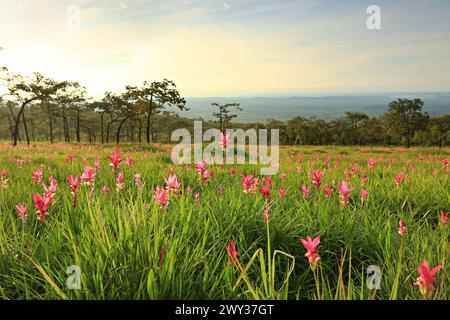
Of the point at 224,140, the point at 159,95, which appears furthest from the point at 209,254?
the point at 159,95

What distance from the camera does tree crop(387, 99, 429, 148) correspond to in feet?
299

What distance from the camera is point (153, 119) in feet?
303

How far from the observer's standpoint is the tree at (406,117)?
91.1m

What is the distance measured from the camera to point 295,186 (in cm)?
539

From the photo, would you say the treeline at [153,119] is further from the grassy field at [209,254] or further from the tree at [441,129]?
the grassy field at [209,254]

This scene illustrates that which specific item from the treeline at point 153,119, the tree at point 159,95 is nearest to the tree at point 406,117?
the treeline at point 153,119

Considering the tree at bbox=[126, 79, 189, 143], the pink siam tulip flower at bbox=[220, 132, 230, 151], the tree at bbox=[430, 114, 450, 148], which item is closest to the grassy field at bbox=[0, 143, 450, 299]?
the pink siam tulip flower at bbox=[220, 132, 230, 151]

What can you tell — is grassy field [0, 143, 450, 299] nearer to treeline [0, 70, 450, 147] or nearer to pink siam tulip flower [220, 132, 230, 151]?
pink siam tulip flower [220, 132, 230, 151]

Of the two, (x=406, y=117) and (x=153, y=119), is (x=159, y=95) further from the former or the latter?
(x=406, y=117)

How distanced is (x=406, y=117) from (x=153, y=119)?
75500 mm

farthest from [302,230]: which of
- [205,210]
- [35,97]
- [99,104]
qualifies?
[99,104]
